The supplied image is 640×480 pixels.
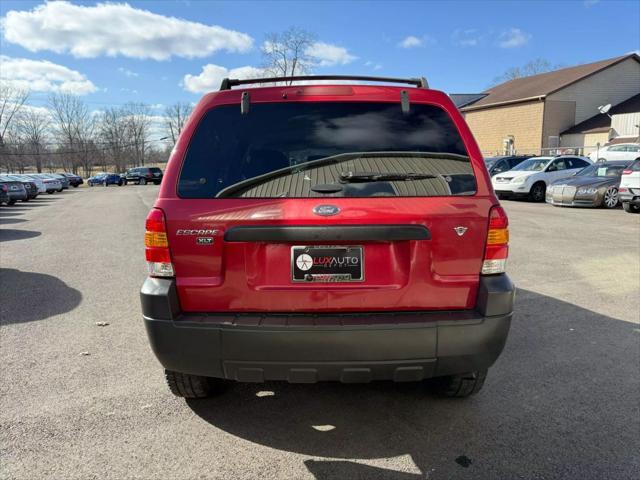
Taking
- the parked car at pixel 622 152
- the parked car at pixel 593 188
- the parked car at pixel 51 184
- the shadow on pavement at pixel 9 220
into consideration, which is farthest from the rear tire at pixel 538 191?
the parked car at pixel 51 184

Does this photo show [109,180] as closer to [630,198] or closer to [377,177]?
[630,198]

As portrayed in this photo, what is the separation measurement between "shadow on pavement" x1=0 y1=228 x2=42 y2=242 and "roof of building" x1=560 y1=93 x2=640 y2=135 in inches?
1463

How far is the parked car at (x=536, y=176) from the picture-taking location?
17422mm

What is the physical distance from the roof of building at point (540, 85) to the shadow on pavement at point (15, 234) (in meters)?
36.7

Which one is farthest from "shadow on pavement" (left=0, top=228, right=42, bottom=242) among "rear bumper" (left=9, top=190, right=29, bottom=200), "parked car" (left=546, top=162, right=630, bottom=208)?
"parked car" (left=546, top=162, right=630, bottom=208)

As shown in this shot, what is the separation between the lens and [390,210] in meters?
2.42

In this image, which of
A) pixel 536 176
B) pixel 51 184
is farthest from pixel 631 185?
pixel 51 184

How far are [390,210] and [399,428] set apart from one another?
56.2 inches

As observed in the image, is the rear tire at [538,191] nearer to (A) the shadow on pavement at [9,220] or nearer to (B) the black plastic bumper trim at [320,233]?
(B) the black plastic bumper trim at [320,233]

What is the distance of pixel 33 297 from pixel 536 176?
55.3 feet

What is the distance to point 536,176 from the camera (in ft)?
57.0

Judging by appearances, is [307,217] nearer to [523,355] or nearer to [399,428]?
[399,428]

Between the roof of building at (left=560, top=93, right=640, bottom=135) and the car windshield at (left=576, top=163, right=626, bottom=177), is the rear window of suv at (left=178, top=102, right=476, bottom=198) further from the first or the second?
the roof of building at (left=560, top=93, right=640, bottom=135)

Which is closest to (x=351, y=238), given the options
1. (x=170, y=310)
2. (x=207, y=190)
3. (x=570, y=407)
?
(x=207, y=190)
